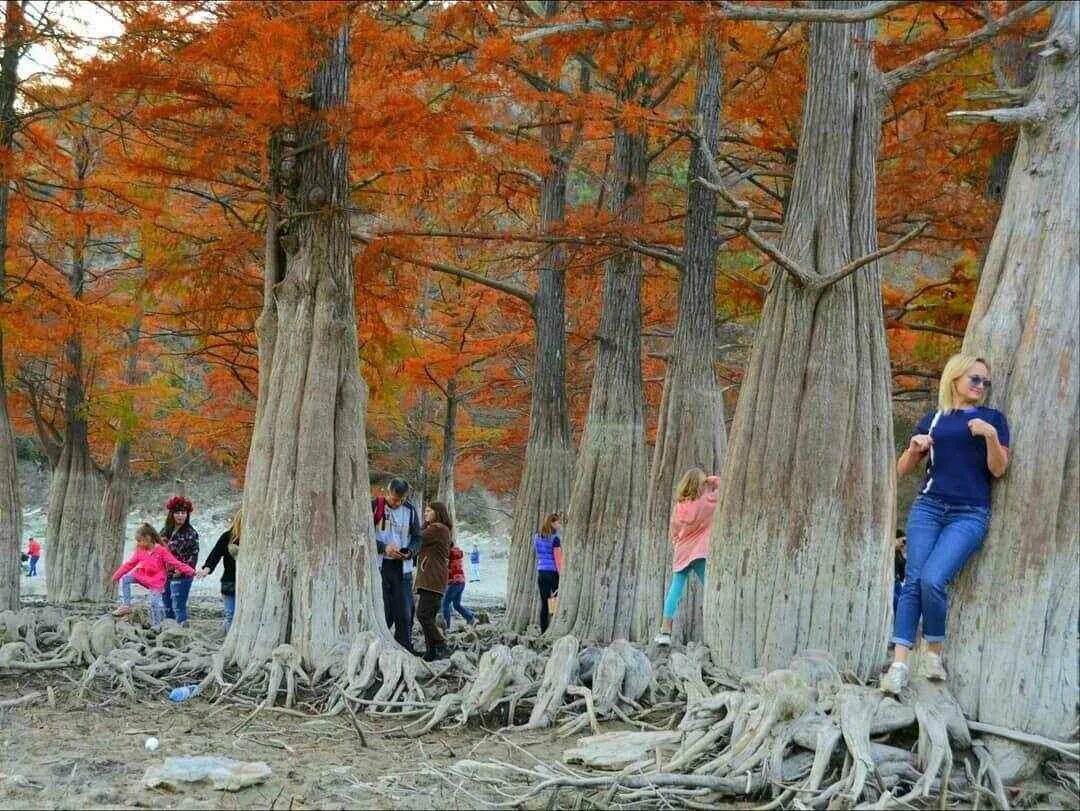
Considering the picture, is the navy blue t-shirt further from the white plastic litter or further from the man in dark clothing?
the man in dark clothing

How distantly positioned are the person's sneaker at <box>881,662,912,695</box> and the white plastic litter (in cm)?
326

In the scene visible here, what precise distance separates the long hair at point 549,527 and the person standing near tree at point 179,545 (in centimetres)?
468

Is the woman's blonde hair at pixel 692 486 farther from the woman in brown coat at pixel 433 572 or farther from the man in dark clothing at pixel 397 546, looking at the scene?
the man in dark clothing at pixel 397 546

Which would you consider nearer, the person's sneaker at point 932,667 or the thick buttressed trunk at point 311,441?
the person's sneaker at point 932,667

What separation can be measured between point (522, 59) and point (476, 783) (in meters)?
8.73

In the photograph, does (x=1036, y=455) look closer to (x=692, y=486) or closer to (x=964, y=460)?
(x=964, y=460)

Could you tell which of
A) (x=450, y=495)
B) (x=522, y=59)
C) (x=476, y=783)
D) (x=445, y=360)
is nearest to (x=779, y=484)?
(x=476, y=783)

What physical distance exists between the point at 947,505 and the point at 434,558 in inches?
256

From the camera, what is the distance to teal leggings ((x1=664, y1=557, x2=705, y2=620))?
32.5 ft

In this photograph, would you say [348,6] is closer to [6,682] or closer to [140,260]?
[6,682]

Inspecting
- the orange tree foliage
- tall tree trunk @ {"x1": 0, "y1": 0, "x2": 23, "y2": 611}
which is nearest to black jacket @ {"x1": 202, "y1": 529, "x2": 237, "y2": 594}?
tall tree trunk @ {"x1": 0, "y1": 0, "x2": 23, "y2": 611}

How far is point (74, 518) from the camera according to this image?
2028cm

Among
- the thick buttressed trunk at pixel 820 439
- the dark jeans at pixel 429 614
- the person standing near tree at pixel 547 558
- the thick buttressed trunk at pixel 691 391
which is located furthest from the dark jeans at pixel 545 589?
the thick buttressed trunk at pixel 820 439

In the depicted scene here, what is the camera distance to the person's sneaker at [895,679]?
5.84 meters
